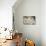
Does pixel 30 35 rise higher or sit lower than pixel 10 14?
lower

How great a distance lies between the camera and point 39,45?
513 cm

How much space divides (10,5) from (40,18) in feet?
5.54

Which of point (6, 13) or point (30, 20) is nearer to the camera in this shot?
point (6, 13)

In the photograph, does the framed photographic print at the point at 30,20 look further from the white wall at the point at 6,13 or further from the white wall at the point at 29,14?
the white wall at the point at 6,13

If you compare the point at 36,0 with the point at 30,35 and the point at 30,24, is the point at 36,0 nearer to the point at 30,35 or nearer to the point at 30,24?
the point at 30,24

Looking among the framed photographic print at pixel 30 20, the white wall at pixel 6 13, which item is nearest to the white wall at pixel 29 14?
the framed photographic print at pixel 30 20

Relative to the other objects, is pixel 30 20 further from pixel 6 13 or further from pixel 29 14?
pixel 6 13

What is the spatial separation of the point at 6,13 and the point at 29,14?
4.42 ft

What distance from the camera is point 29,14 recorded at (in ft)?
16.7

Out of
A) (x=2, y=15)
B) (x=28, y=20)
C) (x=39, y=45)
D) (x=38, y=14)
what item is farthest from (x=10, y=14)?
(x=39, y=45)

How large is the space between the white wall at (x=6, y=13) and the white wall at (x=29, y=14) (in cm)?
100

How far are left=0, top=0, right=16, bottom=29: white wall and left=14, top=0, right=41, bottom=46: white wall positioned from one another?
1.00 meters

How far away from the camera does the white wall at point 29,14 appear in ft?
16.7

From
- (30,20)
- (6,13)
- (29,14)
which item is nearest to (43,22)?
(30,20)
